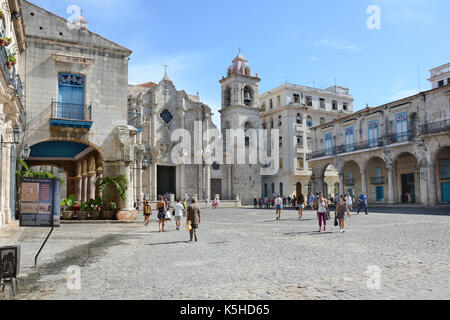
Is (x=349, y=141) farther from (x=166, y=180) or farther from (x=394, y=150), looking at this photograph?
(x=166, y=180)

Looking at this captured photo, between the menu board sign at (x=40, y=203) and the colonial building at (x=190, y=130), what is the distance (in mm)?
32340

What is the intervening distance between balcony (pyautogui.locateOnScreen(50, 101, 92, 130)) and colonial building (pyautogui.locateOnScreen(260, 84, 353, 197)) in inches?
1446

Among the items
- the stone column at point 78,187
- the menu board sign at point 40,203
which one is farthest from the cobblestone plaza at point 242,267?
the stone column at point 78,187

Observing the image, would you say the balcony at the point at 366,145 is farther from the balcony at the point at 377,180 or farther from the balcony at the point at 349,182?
the balcony at the point at 377,180

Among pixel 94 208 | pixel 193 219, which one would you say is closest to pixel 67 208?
pixel 94 208

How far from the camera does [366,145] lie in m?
35.7

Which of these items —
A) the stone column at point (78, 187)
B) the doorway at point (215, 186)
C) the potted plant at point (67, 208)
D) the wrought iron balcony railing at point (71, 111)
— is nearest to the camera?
the wrought iron balcony railing at point (71, 111)

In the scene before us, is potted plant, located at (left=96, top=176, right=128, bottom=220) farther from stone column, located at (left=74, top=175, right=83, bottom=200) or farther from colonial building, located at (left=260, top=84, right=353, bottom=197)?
colonial building, located at (left=260, top=84, right=353, bottom=197)

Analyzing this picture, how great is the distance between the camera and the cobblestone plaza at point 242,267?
5.66 metres

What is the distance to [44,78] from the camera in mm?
17594

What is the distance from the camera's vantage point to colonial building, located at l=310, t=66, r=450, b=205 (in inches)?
1163

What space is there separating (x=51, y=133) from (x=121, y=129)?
3144mm
